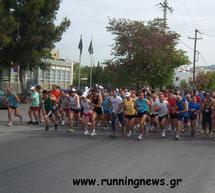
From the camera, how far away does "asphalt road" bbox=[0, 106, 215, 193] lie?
8.53 m

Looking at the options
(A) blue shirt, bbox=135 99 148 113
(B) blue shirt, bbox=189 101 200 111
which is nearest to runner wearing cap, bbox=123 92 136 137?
(A) blue shirt, bbox=135 99 148 113

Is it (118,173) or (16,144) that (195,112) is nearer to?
(16,144)

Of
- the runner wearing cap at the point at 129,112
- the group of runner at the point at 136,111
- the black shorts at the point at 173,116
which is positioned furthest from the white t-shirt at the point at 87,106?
the black shorts at the point at 173,116

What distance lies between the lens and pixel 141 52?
39625 millimetres

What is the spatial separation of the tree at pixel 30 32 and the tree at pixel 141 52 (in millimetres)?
6046

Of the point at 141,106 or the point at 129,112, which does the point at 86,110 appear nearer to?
the point at 129,112

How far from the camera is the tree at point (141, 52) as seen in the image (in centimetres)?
3962

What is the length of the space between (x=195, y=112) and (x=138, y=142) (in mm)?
3788

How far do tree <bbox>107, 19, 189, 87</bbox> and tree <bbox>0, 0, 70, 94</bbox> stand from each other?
6046 mm

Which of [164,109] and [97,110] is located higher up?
[164,109]

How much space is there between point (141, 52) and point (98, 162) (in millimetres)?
29062

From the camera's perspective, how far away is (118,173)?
31.8 ft

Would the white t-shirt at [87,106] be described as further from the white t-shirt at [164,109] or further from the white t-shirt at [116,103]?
the white t-shirt at [164,109]

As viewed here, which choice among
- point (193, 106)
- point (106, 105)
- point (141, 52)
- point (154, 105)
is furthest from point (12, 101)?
point (141, 52)
